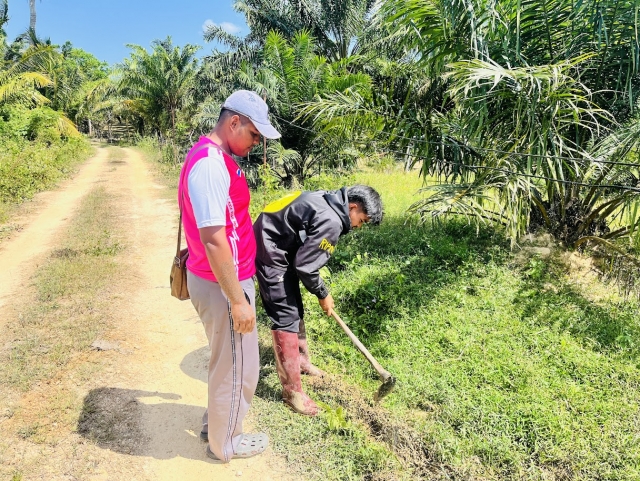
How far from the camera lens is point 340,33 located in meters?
14.5

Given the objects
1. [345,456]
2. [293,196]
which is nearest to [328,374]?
[345,456]

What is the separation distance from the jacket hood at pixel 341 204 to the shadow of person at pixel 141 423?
1.67m

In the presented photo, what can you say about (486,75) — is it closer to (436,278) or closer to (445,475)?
(436,278)

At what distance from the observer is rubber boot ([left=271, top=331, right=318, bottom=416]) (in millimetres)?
2932

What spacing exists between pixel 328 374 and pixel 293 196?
1.51 m

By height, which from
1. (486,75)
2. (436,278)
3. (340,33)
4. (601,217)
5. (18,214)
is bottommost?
(18,214)

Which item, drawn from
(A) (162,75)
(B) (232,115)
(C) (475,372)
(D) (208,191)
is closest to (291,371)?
(C) (475,372)

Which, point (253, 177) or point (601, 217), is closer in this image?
point (601, 217)

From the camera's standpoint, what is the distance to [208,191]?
191 cm

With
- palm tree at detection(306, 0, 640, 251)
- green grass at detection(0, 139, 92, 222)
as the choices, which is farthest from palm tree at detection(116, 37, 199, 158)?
palm tree at detection(306, 0, 640, 251)

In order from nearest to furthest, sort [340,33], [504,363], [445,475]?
[445,475] → [504,363] → [340,33]

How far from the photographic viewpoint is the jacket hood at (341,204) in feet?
9.02

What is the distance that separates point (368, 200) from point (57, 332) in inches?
124

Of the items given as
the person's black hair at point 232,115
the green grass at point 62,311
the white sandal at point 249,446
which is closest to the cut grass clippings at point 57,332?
the green grass at point 62,311
